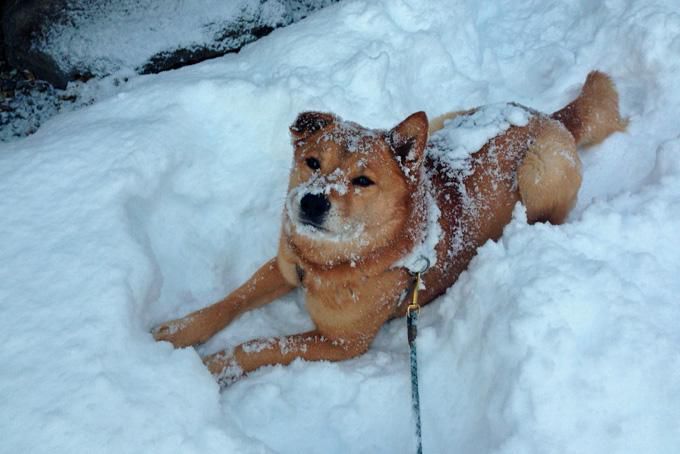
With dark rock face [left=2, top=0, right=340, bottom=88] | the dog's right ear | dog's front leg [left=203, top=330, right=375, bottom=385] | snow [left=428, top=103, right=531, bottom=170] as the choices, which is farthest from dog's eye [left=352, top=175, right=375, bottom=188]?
dark rock face [left=2, top=0, right=340, bottom=88]

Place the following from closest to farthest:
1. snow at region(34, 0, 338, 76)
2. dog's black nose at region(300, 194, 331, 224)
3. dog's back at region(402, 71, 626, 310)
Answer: dog's black nose at region(300, 194, 331, 224), dog's back at region(402, 71, 626, 310), snow at region(34, 0, 338, 76)

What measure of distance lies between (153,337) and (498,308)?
1835mm

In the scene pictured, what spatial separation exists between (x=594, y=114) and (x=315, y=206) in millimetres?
2276

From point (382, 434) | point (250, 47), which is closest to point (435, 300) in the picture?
point (382, 434)

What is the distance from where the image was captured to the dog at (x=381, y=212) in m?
2.80

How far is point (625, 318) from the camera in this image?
2.60 m

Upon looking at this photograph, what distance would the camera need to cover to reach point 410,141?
2832mm

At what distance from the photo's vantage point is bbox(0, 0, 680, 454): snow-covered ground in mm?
2396

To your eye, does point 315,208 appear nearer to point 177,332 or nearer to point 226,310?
point 226,310

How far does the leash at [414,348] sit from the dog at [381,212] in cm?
8

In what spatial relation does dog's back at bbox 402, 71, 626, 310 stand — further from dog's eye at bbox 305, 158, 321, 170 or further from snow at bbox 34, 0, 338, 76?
snow at bbox 34, 0, 338, 76

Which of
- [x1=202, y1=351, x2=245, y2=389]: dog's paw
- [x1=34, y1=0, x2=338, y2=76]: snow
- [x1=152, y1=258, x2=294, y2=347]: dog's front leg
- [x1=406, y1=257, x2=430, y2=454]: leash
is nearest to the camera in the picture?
[x1=406, y1=257, x2=430, y2=454]: leash

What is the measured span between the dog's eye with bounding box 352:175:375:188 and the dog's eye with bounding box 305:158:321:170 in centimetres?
21

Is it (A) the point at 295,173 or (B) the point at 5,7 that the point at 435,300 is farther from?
(B) the point at 5,7
